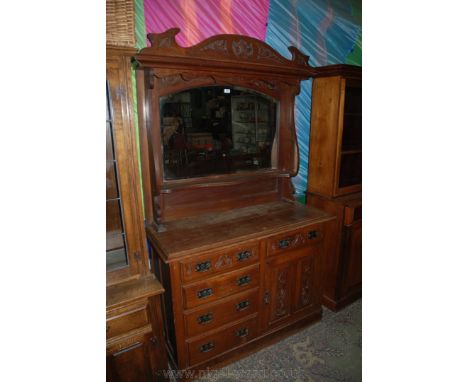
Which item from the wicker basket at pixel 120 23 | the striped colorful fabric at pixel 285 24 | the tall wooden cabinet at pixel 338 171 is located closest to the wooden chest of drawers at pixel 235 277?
the tall wooden cabinet at pixel 338 171

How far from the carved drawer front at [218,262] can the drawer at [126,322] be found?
0.29 meters

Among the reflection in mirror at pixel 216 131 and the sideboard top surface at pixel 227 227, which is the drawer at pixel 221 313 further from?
the reflection in mirror at pixel 216 131

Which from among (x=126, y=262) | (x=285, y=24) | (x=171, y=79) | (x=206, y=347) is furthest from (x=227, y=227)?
(x=285, y=24)

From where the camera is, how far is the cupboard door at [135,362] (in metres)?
1.41

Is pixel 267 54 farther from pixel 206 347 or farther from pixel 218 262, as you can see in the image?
pixel 206 347

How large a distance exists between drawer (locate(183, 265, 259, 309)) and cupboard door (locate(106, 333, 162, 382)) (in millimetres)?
285

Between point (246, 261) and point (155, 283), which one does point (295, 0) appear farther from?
point (155, 283)

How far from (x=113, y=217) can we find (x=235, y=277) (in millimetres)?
829

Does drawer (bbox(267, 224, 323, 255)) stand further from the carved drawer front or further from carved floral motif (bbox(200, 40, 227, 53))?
carved floral motif (bbox(200, 40, 227, 53))

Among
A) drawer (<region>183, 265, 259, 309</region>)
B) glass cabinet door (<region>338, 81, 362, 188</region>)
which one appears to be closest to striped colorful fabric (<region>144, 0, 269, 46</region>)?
glass cabinet door (<region>338, 81, 362, 188</region>)
